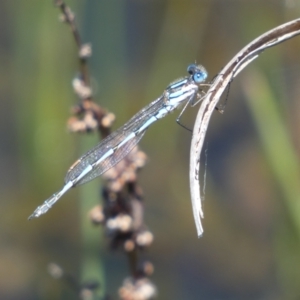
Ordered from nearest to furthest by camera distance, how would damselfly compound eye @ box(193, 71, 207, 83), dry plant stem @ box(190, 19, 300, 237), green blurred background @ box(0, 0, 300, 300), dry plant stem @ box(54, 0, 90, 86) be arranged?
1. dry plant stem @ box(190, 19, 300, 237)
2. dry plant stem @ box(54, 0, 90, 86)
3. damselfly compound eye @ box(193, 71, 207, 83)
4. green blurred background @ box(0, 0, 300, 300)

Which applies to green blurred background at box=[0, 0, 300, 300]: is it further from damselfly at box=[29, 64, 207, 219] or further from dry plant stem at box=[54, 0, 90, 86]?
dry plant stem at box=[54, 0, 90, 86]

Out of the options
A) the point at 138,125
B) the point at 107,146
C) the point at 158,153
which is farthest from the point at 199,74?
the point at 158,153

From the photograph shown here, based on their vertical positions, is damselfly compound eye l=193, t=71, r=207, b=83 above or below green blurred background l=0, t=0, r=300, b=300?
below

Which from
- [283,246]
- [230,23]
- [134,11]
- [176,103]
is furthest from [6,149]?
[283,246]

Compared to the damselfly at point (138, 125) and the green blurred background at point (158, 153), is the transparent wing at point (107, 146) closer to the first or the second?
the damselfly at point (138, 125)

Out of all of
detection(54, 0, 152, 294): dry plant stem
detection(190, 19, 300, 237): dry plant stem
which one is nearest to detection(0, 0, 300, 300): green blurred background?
detection(54, 0, 152, 294): dry plant stem

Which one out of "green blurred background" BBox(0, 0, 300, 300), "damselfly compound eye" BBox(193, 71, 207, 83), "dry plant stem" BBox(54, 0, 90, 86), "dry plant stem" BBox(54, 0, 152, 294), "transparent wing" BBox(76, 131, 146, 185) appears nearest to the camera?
"dry plant stem" BBox(54, 0, 90, 86)
